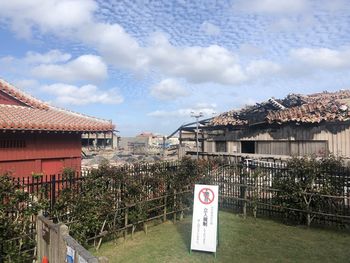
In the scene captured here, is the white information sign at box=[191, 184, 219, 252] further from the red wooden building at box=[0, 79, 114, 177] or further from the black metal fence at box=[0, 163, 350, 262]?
the red wooden building at box=[0, 79, 114, 177]

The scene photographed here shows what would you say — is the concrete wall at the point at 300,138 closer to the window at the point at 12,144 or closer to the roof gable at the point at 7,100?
the roof gable at the point at 7,100

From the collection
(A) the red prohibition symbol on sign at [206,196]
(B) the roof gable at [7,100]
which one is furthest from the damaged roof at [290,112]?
(B) the roof gable at [7,100]

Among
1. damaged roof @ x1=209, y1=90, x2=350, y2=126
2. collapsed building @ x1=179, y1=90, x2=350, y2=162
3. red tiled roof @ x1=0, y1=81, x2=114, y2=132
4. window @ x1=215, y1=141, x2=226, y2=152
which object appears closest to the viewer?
red tiled roof @ x1=0, y1=81, x2=114, y2=132

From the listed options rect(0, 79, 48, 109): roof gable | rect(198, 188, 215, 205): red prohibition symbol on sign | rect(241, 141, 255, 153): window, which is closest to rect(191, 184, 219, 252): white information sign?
rect(198, 188, 215, 205): red prohibition symbol on sign

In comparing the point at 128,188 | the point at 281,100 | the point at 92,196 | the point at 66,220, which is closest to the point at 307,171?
the point at 128,188

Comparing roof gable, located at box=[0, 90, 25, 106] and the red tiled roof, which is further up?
roof gable, located at box=[0, 90, 25, 106]

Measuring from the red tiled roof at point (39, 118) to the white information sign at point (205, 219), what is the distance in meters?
5.55

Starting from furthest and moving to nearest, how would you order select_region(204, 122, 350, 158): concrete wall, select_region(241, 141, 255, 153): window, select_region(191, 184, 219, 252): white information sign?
1. select_region(241, 141, 255, 153): window
2. select_region(204, 122, 350, 158): concrete wall
3. select_region(191, 184, 219, 252): white information sign

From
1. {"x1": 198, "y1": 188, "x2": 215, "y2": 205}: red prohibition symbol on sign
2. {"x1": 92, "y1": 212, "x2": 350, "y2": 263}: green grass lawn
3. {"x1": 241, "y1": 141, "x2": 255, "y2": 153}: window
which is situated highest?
{"x1": 241, "y1": 141, "x2": 255, "y2": 153}: window

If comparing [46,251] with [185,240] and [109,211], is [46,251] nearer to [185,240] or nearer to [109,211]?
[109,211]

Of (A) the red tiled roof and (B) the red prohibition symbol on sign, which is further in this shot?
(A) the red tiled roof

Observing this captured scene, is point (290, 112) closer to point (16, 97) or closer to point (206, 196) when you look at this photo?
point (206, 196)

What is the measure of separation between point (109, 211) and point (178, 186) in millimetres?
3279

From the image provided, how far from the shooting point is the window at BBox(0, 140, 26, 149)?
34.4 ft
